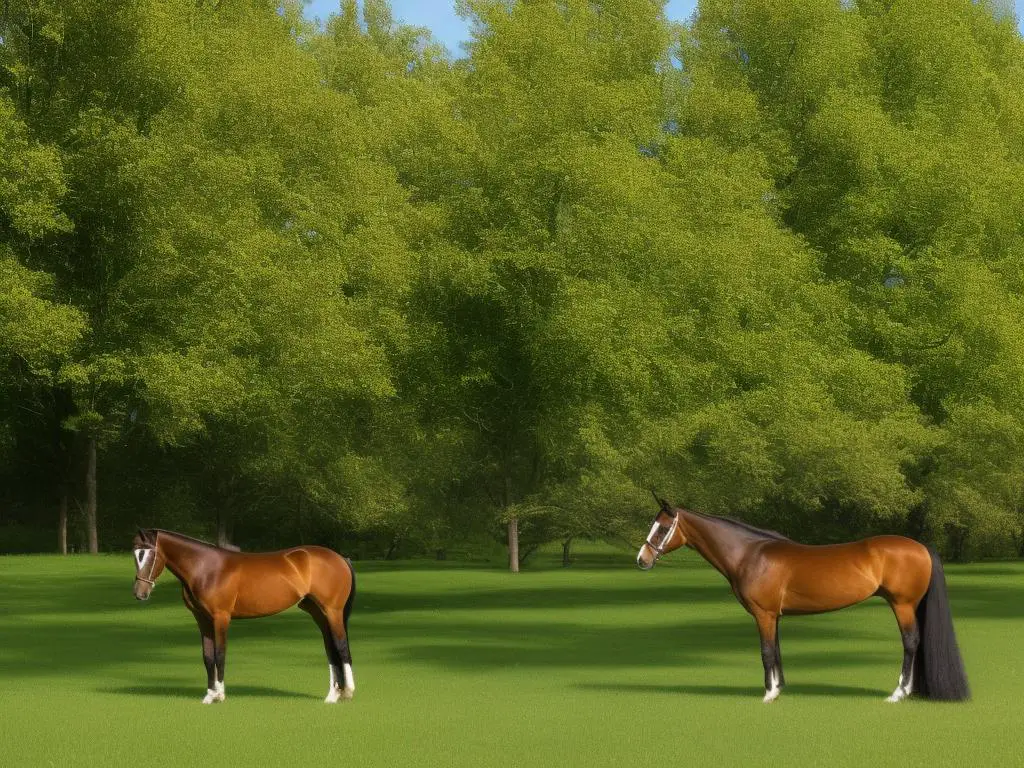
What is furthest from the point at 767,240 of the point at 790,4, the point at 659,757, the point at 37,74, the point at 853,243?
the point at 659,757

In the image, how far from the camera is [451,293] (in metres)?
44.8

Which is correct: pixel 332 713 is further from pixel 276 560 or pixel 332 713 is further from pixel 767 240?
pixel 767 240

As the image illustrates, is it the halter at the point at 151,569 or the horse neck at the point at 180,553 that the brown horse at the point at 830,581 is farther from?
the halter at the point at 151,569

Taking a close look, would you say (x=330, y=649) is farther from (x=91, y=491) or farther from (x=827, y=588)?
(x=91, y=491)

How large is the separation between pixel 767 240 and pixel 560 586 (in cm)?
964

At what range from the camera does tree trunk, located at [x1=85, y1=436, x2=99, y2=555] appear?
47438 mm

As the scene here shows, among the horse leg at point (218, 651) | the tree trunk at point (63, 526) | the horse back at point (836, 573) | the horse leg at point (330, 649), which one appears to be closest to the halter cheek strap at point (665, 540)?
the horse back at point (836, 573)

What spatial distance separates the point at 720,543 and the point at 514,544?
2885 centimetres

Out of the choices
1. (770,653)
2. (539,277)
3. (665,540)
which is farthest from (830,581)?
(539,277)

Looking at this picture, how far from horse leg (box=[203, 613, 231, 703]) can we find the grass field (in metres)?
0.32

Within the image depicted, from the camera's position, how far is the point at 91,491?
47.8 metres

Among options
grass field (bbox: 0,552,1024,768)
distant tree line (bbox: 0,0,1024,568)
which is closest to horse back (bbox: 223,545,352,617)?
grass field (bbox: 0,552,1024,768)

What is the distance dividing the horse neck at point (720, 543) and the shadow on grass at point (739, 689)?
142cm

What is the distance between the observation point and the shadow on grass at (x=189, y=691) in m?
17.6
